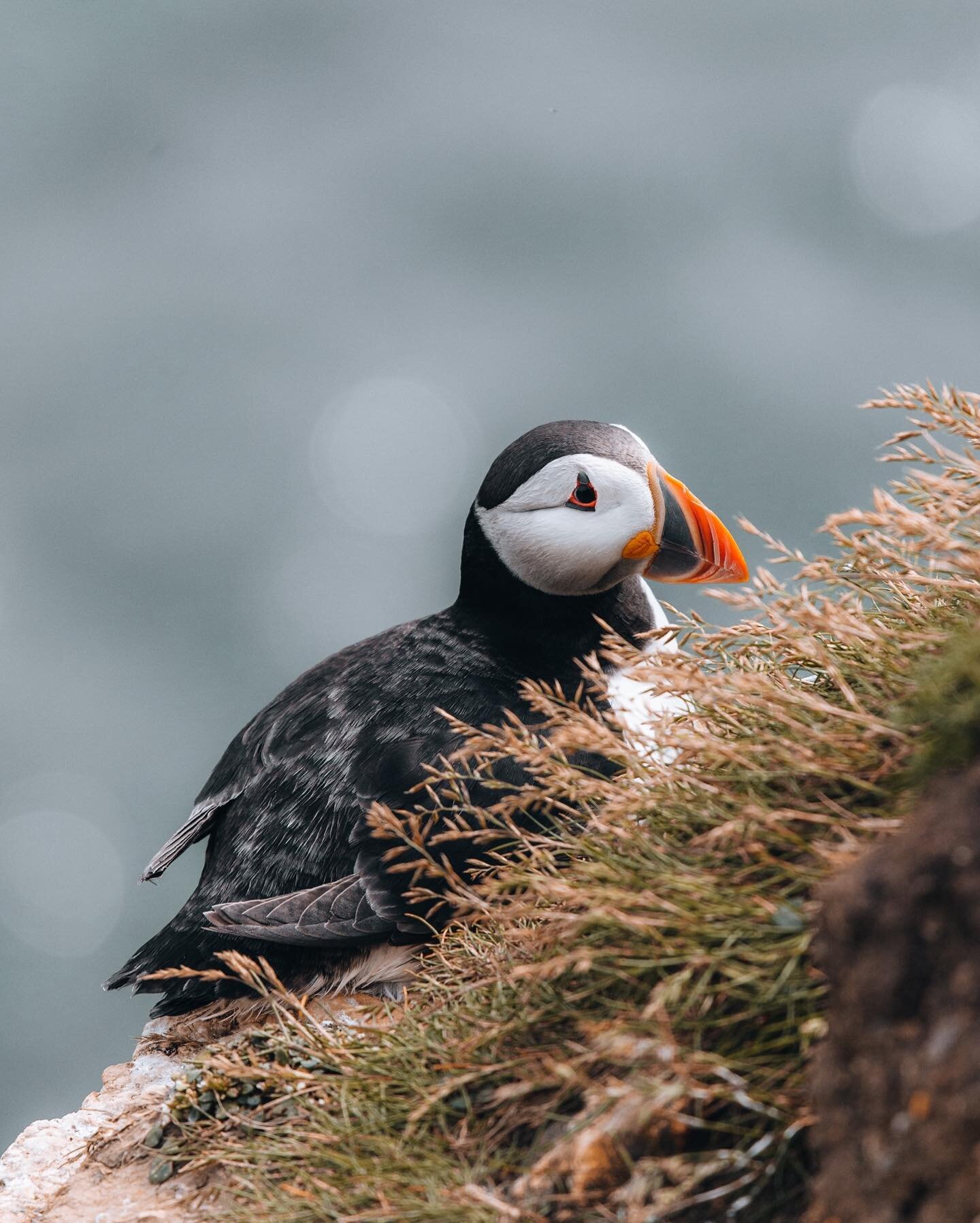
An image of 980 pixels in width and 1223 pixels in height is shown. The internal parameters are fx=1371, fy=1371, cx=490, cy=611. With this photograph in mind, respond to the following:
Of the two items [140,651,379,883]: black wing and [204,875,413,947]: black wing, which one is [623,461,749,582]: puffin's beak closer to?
[140,651,379,883]: black wing

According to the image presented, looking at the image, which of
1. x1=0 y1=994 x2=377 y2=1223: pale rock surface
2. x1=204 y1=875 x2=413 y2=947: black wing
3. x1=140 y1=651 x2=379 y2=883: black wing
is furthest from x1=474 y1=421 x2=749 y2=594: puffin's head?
x1=0 y1=994 x2=377 y2=1223: pale rock surface

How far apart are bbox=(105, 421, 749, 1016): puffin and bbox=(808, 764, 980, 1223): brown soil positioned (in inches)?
85.4

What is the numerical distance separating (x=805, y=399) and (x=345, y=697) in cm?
1544

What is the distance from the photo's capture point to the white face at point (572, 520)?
4.51m

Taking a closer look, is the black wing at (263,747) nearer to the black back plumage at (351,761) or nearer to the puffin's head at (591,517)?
the black back plumage at (351,761)

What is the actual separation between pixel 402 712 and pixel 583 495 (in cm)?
93

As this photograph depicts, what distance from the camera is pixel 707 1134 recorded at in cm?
200

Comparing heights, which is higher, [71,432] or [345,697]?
[71,432]

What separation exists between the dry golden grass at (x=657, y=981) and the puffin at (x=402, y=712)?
1031 mm

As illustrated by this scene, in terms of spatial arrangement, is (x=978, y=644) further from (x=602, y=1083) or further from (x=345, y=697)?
(x=345, y=697)

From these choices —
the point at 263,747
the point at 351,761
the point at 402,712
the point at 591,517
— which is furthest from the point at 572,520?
the point at 263,747

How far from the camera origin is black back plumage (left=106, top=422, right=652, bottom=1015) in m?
3.94

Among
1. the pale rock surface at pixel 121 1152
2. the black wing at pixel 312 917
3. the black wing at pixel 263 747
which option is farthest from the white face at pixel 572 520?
the pale rock surface at pixel 121 1152

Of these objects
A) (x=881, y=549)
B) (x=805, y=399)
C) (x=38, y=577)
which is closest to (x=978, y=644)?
(x=881, y=549)
